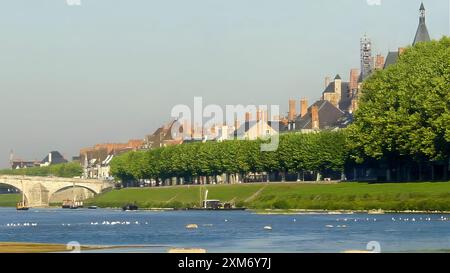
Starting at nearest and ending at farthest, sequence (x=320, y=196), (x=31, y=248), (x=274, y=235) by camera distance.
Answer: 1. (x=31, y=248)
2. (x=274, y=235)
3. (x=320, y=196)

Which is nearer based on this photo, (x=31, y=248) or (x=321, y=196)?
(x=31, y=248)

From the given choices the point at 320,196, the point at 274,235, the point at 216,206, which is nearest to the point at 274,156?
the point at 216,206

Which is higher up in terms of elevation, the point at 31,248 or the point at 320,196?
the point at 320,196

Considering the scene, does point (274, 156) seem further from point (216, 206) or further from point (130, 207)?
point (130, 207)

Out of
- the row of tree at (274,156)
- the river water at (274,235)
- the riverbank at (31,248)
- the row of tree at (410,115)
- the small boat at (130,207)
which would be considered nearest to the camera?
the riverbank at (31,248)

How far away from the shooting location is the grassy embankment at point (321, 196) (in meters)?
123

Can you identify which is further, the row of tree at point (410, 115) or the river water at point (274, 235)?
the row of tree at point (410, 115)

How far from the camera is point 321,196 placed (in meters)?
143

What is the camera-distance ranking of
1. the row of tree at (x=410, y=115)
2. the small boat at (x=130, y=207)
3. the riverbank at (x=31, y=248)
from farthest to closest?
the small boat at (x=130, y=207) < the row of tree at (x=410, y=115) < the riverbank at (x=31, y=248)

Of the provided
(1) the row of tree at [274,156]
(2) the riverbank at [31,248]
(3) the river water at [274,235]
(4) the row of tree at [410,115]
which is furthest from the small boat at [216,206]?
(2) the riverbank at [31,248]

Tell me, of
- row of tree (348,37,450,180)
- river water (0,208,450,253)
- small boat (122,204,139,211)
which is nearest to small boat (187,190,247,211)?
small boat (122,204,139,211)

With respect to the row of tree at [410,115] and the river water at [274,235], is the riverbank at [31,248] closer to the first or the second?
the river water at [274,235]
